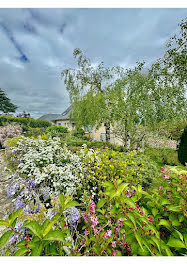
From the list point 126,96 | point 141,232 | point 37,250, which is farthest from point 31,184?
point 126,96

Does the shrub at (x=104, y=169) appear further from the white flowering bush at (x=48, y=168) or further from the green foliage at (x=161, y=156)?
the green foliage at (x=161, y=156)

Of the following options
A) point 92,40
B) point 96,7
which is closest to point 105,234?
point 96,7

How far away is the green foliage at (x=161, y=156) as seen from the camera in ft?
20.3

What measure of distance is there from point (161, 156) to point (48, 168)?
625cm

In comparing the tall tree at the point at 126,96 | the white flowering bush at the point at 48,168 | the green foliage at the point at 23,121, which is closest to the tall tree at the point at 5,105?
the green foliage at the point at 23,121

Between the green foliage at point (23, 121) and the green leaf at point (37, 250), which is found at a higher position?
the green foliage at point (23, 121)

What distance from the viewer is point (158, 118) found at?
411 centimetres

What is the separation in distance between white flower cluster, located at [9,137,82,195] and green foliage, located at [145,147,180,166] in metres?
5.20

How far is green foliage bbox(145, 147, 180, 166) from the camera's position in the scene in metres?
6.19

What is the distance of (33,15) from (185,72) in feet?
14.0

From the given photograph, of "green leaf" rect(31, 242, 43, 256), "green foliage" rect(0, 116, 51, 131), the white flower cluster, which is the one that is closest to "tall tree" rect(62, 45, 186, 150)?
the white flower cluster

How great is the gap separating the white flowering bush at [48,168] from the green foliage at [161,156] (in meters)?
5.21

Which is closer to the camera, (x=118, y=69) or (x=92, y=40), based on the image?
(x=92, y=40)
